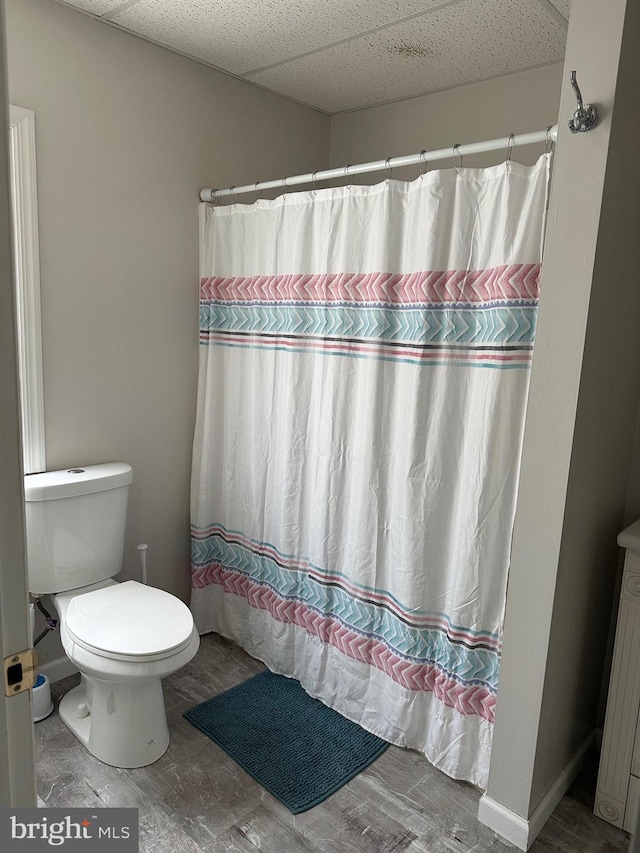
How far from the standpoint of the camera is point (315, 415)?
7.54 ft

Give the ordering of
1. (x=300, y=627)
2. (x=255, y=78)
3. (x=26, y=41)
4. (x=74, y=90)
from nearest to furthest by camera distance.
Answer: (x=26, y=41) → (x=74, y=90) → (x=300, y=627) → (x=255, y=78)

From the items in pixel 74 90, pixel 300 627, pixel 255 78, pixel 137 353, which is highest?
pixel 255 78

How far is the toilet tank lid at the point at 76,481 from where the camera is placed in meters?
2.12

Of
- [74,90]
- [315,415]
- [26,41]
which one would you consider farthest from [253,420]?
[26,41]

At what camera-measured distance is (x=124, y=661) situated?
188 cm

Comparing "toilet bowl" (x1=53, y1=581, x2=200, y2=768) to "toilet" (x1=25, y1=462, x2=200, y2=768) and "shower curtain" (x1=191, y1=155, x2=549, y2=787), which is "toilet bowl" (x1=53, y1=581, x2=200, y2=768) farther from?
"shower curtain" (x1=191, y1=155, x2=549, y2=787)

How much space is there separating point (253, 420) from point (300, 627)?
0.82 m

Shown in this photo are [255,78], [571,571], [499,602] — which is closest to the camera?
[571,571]

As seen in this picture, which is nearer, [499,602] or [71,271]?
[499,602]

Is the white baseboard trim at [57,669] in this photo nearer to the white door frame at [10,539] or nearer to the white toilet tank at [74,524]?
the white toilet tank at [74,524]

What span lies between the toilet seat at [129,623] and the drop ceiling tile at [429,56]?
80.1 inches

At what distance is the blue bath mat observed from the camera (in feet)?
6.45

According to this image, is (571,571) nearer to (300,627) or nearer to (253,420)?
(300,627)

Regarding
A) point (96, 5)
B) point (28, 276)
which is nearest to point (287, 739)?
point (28, 276)
